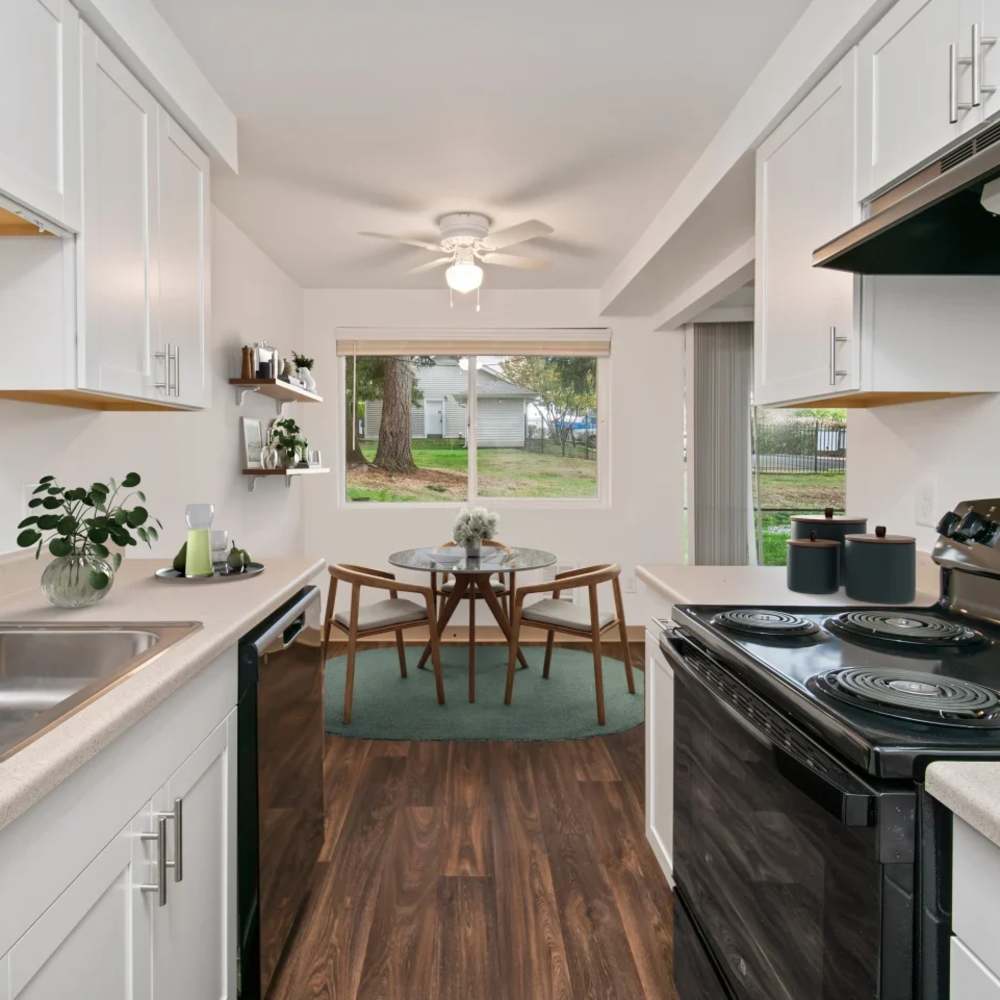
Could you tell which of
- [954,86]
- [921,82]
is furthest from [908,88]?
[954,86]

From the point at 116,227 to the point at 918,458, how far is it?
219 centimetres

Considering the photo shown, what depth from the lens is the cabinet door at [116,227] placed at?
5.38 ft

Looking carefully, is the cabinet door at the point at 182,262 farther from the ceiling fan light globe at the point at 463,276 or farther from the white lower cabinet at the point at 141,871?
the ceiling fan light globe at the point at 463,276

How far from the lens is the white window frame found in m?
5.16

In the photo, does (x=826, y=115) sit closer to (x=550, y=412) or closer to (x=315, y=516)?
(x=550, y=412)

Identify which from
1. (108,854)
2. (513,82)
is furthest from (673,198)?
(108,854)

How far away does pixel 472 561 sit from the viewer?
389 centimetres

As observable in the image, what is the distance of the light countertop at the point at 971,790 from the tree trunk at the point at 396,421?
4.62 m

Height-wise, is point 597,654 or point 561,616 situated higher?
point 561,616

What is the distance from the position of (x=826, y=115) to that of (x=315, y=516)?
4.05m

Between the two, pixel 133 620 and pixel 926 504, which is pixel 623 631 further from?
pixel 133 620

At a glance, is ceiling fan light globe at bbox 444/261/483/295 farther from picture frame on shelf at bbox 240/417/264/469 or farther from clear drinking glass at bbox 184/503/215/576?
clear drinking glass at bbox 184/503/215/576

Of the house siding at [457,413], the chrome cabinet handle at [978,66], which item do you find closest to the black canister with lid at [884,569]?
the chrome cabinet handle at [978,66]

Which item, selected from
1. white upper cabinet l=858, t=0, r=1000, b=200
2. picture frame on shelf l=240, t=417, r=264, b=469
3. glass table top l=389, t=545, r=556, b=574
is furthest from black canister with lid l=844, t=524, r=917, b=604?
picture frame on shelf l=240, t=417, r=264, b=469
